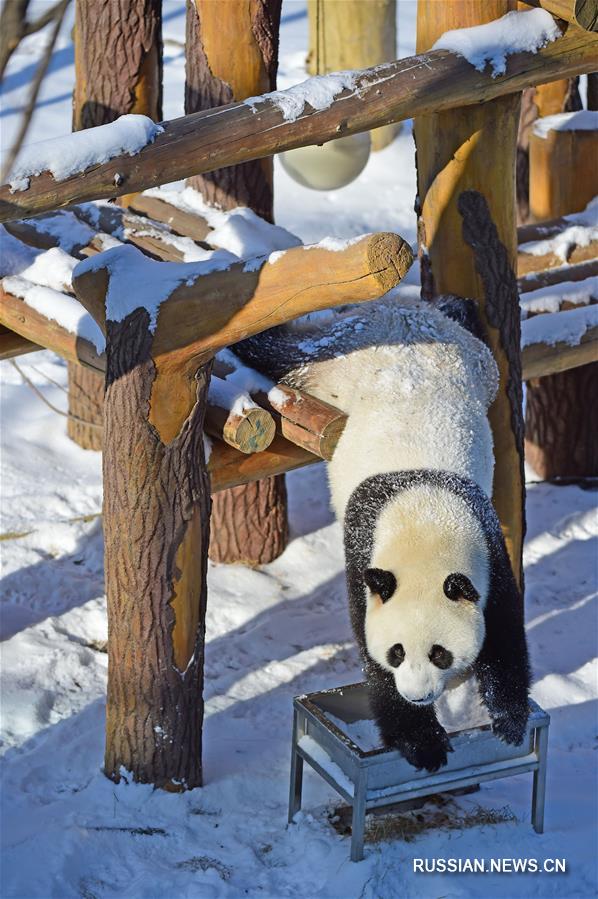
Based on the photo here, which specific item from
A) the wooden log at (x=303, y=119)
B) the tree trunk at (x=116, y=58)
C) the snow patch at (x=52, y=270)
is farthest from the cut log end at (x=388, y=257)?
the tree trunk at (x=116, y=58)

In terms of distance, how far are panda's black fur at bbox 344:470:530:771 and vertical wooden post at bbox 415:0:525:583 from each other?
0.68m

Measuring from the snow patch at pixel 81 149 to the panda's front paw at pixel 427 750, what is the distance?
1.79 m

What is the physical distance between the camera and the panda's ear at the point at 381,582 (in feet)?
10.3

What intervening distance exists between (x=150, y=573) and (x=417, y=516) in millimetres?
821

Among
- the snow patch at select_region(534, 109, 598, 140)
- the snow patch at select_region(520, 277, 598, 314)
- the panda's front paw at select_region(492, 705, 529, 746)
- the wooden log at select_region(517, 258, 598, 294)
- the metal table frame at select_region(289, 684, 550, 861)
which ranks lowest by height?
the metal table frame at select_region(289, 684, 550, 861)

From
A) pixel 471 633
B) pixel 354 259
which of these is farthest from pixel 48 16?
pixel 471 633

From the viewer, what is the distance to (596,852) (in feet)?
11.3

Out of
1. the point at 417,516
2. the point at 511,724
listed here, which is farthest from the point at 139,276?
the point at 511,724

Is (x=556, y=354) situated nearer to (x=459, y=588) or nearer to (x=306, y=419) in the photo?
(x=306, y=419)

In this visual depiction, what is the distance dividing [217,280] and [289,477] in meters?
3.24

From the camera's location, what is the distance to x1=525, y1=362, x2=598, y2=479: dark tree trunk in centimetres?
605

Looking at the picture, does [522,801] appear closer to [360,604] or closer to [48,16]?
[360,604]

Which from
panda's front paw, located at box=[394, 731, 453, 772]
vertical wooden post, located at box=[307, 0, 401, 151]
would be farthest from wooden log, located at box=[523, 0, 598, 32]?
vertical wooden post, located at box=[307, 0, 401, 151]

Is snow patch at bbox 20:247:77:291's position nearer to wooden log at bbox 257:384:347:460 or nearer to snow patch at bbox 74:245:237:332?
snow patch at bbox 74:245:237:332
